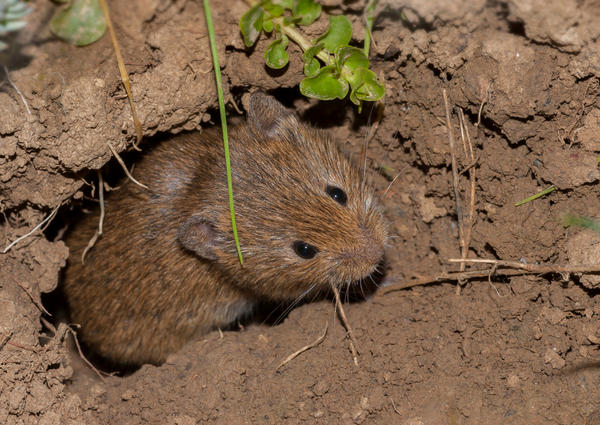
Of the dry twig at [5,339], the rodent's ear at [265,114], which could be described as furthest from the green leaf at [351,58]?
the dry twig at [5,339]

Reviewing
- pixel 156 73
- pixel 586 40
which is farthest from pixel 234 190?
pixel 586 40

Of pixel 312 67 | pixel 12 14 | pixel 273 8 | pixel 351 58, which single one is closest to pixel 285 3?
pixel 273 8

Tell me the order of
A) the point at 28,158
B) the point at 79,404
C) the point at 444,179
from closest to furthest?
the point at 28,158
the point at 79,404
the point at 444,179

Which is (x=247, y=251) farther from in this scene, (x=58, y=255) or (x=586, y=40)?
(x=586, y=40)

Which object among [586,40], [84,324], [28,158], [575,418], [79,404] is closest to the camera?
[586,40]

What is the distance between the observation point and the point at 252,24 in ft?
12.5

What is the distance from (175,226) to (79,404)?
154cm

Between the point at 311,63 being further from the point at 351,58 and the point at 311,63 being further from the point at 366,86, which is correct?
the point at 366,86

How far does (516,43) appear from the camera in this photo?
3.67 metres

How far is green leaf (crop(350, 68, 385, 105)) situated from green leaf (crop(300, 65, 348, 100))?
0.29 ft

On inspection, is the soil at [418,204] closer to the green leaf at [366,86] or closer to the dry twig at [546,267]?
the dry twig at [546,267]

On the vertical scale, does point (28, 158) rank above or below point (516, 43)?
below

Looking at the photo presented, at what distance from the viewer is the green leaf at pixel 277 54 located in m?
A: 4.01

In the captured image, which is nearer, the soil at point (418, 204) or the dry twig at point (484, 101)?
the soil at point (418, 204)
